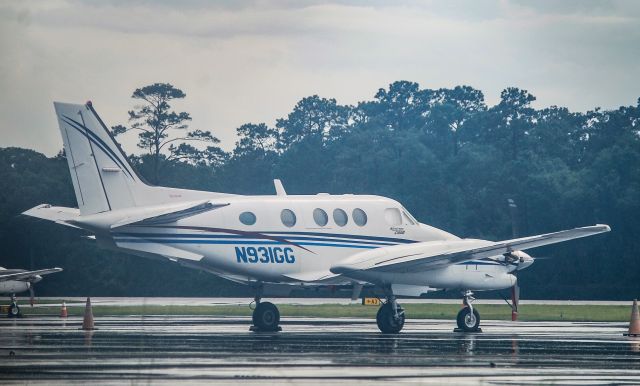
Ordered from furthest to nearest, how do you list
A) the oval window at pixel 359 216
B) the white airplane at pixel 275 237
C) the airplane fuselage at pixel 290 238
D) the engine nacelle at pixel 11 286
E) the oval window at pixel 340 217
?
the engine nacelle at pixel 11 286, the oval window at pixel 359 216, the oval window at pixel 340 217, the airplane fuselage at pixel 290 238, the white airplane at pixel 275 237

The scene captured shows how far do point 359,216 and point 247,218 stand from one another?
139 inches

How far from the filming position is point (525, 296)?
249 ft

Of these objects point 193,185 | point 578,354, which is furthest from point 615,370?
point 193,185

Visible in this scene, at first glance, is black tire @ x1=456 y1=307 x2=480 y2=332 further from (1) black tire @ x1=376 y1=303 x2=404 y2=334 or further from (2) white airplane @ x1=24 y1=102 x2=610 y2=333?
(1) black tire @ x1=376 y1=303 x2=404 y2=334

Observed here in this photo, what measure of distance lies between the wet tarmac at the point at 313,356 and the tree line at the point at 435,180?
3886 cm

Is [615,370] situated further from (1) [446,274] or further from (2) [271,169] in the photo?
(2) [271,169]

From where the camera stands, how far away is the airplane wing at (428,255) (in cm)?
3253

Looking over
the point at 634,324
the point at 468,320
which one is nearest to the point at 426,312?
the point at 468,320

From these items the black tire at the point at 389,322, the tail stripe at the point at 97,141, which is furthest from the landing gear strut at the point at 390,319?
the tail stripe at the point at 97,141

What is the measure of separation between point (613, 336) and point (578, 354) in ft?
25.8

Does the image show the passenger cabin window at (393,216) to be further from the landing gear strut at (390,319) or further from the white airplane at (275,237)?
the landing gear strut at (390,319)

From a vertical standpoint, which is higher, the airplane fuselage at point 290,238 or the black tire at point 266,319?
the airplane fuselage at point 290,238

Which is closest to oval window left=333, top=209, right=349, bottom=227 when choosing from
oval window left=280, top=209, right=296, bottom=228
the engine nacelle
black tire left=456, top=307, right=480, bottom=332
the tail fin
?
oval window left=280, top=209, right=296, bottom=228

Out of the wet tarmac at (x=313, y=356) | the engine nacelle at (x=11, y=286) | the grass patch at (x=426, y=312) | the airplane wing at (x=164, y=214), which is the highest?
the airplane wing at (x=164, y=214)
